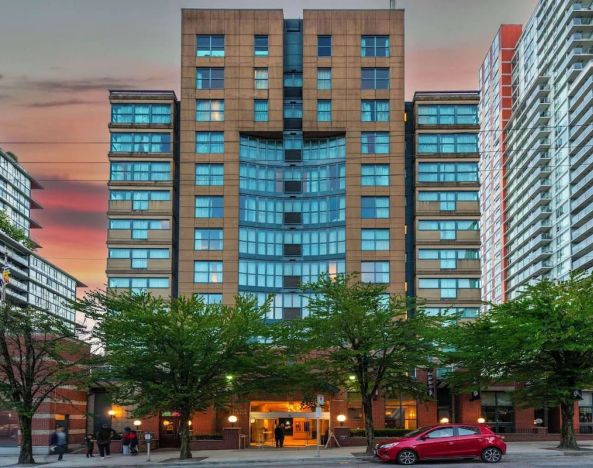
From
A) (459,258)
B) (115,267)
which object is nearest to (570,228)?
(459,258)

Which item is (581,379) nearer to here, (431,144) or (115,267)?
(431,144)

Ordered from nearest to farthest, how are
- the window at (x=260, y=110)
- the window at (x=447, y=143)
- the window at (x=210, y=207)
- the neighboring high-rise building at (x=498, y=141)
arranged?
the window at (x=210, y=207)
the window at (x=260, y=110)
the window at (x=447, y=143)
the neighboring high-rise building at (x=498, y=141)

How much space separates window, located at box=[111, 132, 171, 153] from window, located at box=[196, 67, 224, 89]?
264 inches

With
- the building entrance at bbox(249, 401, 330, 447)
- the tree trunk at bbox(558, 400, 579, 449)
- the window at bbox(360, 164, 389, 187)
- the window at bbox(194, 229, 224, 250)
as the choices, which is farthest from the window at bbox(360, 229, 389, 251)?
the tree trunk at bbox(558, 400, 579, 449)

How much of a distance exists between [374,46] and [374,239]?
21.1 metres

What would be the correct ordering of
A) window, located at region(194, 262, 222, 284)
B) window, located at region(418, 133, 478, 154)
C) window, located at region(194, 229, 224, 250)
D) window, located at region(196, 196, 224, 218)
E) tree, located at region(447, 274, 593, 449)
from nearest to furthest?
tree, located at region(447, 274, 593, 449) → window, located at region(194, 262, 222, 284) → window, located at region(194, 229, 224, 250) → window, located at region(196, 196, 224, 218) → window, located at region(418, 133, 478, 154)

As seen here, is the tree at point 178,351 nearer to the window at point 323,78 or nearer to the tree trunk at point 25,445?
the tree trunk at point 25,445

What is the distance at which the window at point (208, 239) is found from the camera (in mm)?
80625

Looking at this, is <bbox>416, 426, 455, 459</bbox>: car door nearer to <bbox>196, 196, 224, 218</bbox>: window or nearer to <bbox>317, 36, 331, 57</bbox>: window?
<bbox>196, 196, 224, 218</bbox>: window

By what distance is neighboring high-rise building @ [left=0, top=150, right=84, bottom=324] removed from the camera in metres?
155

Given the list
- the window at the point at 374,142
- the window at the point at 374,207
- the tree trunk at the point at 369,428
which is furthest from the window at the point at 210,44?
the tree trunk at the point at 369,428

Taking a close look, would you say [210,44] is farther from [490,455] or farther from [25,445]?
[490,455]

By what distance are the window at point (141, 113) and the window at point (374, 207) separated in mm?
23063

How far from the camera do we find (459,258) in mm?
84812
